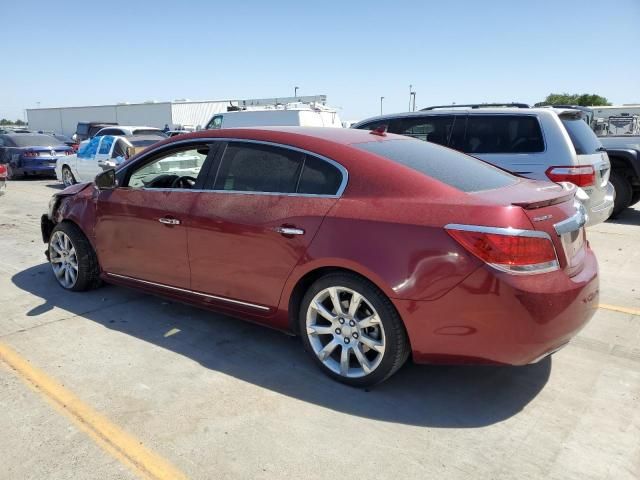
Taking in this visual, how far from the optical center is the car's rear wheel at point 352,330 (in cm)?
309

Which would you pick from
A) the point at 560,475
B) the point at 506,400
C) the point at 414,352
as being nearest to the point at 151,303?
the point at 414,352

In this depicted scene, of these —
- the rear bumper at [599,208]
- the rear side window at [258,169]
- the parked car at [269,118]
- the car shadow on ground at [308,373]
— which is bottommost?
the car shadow on ground at [308,373]

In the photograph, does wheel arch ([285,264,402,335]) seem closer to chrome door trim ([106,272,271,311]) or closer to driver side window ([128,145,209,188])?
chrome door trim ([106,272,271,311])

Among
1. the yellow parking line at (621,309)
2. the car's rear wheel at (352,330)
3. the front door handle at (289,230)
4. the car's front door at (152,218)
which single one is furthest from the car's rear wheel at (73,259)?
the yellow parking line at (621,309)

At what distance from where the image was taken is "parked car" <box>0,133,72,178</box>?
1584cm

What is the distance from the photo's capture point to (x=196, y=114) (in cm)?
4597

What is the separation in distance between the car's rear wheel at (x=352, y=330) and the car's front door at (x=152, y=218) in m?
1.20

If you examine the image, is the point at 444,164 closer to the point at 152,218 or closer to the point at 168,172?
the point at 152,218

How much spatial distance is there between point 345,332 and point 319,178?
3.23 feet

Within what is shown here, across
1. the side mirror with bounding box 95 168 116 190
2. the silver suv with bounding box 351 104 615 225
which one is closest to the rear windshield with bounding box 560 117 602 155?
the silver suv with bounding box 351 104 615 225

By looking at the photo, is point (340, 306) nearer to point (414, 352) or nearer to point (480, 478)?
point (414, 352)

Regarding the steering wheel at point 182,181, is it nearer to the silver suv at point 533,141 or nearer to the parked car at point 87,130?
the silver suv at point 533,141

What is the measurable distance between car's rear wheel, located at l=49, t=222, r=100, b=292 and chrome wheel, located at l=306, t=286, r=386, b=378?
2.55 metres

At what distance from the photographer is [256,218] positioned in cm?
358
